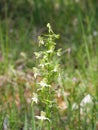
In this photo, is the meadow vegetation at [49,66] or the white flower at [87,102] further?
the white flower at [87,102]

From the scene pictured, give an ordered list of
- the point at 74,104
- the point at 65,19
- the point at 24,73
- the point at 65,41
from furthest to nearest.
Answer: the point at 65,19, the point at 65,41, the point at 24,73, the point at 74,104

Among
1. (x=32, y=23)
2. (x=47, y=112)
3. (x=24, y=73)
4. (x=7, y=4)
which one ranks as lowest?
(x=47, y=112)

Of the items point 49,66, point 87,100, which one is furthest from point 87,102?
point 49,66

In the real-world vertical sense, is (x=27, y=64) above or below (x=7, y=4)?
below

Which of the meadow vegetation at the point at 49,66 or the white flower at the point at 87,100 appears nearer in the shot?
the meadow vegetation at the point at 49,66

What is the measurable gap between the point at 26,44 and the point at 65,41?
0.40 m

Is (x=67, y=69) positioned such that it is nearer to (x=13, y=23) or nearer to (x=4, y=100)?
(x=4, y=100)

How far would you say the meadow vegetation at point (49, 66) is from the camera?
214 cm

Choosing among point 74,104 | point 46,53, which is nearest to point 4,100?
point 74,104

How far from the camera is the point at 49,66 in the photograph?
5.31ft

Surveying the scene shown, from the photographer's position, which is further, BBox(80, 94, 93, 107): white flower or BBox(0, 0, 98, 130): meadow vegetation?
BBox(80, 94, 93, 107): white flower

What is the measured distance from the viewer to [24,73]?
3.21 meters

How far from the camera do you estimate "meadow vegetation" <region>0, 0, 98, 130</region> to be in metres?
2.14

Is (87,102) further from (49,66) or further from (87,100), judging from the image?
(49,66)
